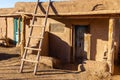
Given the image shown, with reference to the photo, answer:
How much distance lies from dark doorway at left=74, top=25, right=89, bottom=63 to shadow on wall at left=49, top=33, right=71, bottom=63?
495mm

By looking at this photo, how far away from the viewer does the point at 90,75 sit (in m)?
8.34

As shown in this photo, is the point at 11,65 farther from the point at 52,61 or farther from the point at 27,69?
the point at 52,61

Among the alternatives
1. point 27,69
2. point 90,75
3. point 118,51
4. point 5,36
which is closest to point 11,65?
point 27,69

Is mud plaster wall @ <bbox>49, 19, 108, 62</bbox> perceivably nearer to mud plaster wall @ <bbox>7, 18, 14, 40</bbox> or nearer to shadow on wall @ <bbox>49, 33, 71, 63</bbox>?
shadow on wall @ <bbox>49, 33, 71, 63</bbox>

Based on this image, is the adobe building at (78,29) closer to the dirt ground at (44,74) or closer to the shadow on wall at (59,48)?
the shadow on wall at (59,48)

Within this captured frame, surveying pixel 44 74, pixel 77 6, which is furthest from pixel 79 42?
pixel 44 74

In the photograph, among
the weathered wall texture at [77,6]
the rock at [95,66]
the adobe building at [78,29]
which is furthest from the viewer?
the adobe building at [78,29]

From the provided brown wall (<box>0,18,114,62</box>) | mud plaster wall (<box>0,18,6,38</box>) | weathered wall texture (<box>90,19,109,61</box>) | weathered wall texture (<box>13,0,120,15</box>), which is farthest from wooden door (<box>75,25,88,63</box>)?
mud plaster wall (<box>0,18,6,38</box>)

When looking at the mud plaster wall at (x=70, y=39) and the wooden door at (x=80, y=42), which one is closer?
the mud plaster wall at (x=70, y=39)

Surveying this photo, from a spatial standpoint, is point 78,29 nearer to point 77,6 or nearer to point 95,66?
point 77,6

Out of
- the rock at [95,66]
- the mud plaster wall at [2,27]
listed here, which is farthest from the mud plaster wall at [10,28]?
the rock at [95,66]

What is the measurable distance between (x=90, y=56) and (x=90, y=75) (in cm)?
433

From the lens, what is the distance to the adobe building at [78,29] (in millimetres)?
10164

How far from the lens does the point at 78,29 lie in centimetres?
1320
